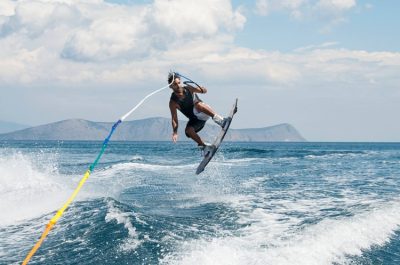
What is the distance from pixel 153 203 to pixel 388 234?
8.47 meters

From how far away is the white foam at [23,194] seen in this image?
571 inches

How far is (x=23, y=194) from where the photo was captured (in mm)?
18141

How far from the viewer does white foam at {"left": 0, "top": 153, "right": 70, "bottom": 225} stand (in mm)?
14516

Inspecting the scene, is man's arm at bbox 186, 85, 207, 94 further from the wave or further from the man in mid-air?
the wave

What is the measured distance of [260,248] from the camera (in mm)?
10062

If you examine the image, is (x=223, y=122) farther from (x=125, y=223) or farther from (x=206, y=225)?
(x=125, y=223)

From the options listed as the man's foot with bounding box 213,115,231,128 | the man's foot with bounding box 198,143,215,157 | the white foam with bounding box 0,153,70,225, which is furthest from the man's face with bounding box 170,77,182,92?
the white foam with bounding box 0,153,70,225

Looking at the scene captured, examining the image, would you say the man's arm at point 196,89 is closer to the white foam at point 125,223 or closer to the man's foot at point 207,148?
the man's foot at point 207,148

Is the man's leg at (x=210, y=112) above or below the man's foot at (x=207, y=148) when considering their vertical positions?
above

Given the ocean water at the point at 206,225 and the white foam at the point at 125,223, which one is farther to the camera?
the white foam at the point at 125,223

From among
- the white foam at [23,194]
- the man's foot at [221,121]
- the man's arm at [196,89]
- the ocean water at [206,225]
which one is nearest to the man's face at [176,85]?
the man's arm at [196,89]

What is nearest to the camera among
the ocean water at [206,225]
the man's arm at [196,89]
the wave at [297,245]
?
the wave at [297,245]

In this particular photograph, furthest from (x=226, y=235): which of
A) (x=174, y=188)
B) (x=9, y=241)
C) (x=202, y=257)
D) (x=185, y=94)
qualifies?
(x=174, y=188)

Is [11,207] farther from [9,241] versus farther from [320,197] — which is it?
[320,197]
